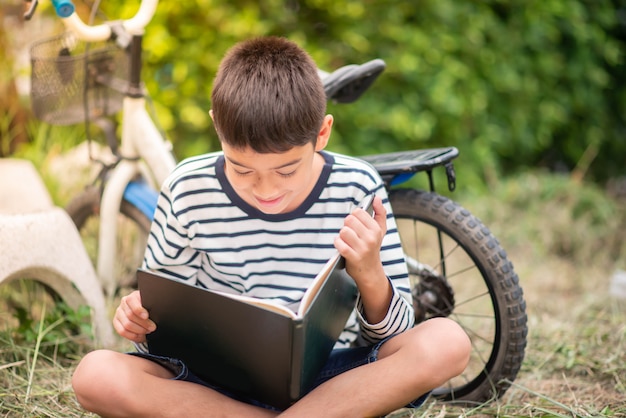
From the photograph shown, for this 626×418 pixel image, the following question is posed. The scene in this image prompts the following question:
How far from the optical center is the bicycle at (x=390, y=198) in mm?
1909

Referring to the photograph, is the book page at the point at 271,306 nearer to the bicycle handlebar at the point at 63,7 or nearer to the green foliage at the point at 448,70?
the bicycle handlebar at the point at 63,7

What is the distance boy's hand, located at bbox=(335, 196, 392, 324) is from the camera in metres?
1.51

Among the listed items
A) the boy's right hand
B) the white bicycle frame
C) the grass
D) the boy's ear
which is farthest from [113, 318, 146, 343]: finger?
the white bicycle frame

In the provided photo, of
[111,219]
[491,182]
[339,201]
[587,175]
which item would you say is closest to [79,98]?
[111,219]

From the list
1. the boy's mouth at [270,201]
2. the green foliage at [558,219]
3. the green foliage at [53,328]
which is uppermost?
the boy's mouth at [270,201]

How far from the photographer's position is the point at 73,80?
239 centimetres

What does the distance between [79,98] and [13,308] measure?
750 millimetres

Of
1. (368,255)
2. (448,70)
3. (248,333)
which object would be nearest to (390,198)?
(368,255)

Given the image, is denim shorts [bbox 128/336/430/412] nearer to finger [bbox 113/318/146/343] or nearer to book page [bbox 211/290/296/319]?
finger [bbox 113/318/146/343]

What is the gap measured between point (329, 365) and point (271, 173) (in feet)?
1.78

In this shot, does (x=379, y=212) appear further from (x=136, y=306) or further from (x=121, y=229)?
(x=121, y=229)

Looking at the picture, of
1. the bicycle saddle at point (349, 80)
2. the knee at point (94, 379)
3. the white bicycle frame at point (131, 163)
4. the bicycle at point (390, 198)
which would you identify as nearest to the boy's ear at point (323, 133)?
the bicycle at point (390, 198)

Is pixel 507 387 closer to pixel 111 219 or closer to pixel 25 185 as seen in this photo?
pixel 111 219

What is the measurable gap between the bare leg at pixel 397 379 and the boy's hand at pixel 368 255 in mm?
120
